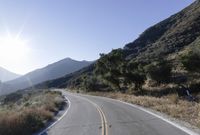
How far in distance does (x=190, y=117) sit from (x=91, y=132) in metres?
5.68

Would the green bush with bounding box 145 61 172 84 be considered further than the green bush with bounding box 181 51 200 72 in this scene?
Yes

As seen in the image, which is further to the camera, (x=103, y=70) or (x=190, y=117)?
(x=103, y=70)

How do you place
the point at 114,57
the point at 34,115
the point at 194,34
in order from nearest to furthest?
the point at 34,115, the point at 114,57, the point at 194,34

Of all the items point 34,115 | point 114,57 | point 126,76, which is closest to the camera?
point 34,115

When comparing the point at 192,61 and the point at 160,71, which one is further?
the point at 160,71

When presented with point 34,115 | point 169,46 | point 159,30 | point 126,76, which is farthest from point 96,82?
point 159,30

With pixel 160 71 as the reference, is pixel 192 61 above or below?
above

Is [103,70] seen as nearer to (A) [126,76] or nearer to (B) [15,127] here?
(A) [126,76]

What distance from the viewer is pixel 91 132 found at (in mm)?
15812

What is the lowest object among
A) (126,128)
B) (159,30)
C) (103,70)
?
(126,128)

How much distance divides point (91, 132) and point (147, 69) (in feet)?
138

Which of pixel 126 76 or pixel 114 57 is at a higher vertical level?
pixel 114 57

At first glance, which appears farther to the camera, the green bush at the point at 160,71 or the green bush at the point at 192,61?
the green bush at the point at 160,71

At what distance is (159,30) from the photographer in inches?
6841
